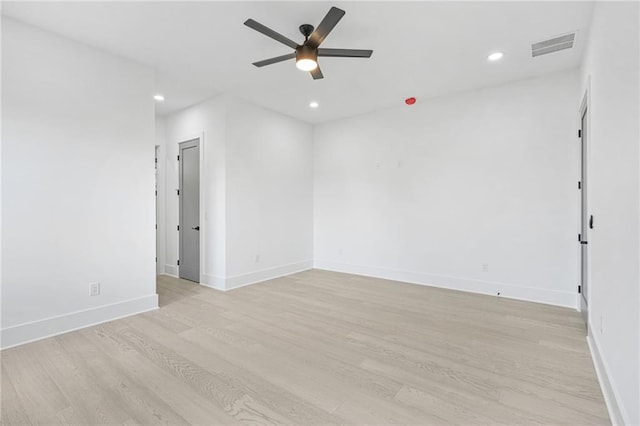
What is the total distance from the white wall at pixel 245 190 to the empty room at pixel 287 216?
0.13 ft

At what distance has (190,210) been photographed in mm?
5102

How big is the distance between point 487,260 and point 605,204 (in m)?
2.33

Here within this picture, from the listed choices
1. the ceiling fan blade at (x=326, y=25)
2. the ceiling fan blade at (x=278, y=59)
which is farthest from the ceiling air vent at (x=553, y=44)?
the ceiling fan blade at (x=278, y=59)

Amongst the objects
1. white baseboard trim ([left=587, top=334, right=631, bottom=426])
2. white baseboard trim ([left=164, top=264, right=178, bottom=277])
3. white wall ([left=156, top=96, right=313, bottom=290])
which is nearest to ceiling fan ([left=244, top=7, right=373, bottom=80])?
white wall ([left=156, top=96, right=313, bottom=290])

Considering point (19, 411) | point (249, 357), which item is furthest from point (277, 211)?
point (19, 411)

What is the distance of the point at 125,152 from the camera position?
339 cm

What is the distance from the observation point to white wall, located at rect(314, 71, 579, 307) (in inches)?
149

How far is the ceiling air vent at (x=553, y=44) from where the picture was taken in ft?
9.69

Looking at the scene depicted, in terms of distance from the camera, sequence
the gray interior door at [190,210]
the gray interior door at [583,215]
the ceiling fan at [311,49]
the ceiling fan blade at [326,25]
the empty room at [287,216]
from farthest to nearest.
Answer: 1. the gray interior door at [190,210]
2. the gray interior door at [583,215]
3. the ceiling fan at [311,49]
4. the ceiling fan blade at [326,25]
5. the empty room at [287,216]

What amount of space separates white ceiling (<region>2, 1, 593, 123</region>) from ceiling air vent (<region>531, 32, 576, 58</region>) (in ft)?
0.28

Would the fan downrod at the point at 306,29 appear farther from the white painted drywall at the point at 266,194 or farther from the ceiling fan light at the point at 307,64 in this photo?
the white painted drywall at the point at 266,194

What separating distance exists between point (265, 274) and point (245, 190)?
4.83 feet

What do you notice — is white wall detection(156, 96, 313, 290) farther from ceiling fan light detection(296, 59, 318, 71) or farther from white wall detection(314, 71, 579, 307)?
ceiling fan light detection(296, 59, 318, 71)

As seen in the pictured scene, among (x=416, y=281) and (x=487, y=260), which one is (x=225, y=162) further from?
(x=487, y=260)
